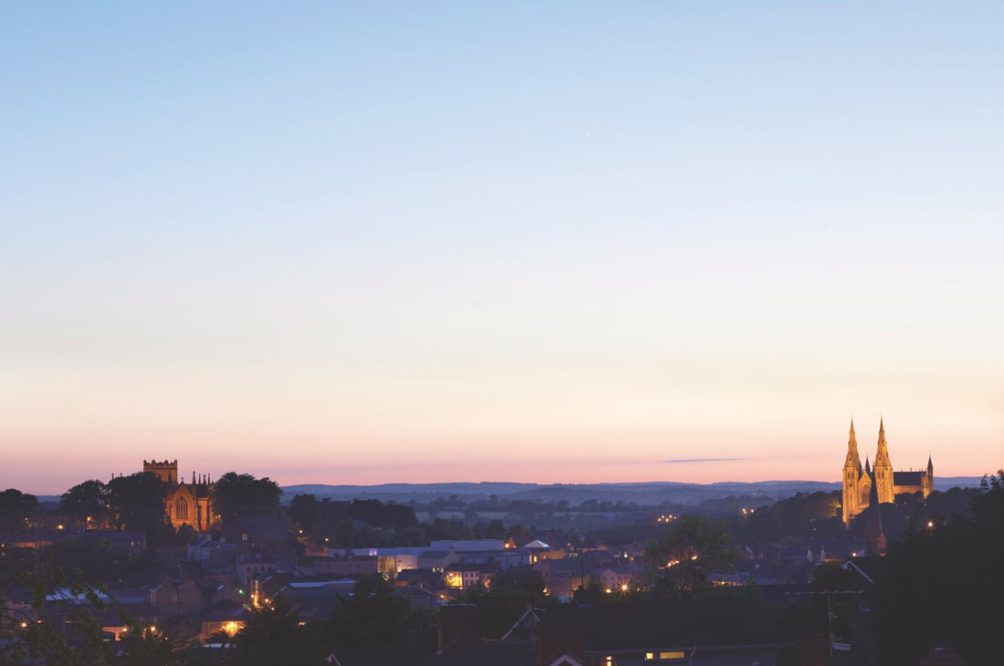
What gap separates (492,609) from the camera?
76625mm

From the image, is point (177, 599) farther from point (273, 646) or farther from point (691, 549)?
point (273, 646)

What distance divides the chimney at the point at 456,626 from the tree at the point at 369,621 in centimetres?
1138

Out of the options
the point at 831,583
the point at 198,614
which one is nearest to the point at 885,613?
the point at 831,583

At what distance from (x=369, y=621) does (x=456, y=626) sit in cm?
1497

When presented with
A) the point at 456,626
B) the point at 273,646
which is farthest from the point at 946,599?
the point at 273,646

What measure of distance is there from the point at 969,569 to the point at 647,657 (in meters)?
11.7

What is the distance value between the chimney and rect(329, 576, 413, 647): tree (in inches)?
448

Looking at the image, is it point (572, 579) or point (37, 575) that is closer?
point (37, 575)

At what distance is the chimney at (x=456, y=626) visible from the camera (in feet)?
161

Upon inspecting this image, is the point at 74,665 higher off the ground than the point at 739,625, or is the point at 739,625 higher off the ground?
the point at 74,665

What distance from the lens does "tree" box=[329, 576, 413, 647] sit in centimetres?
6250

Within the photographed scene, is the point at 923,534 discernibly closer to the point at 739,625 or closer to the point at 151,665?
the point at 739,625

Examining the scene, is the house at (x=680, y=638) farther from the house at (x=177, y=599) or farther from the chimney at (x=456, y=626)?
the house at (x=177, y=599)

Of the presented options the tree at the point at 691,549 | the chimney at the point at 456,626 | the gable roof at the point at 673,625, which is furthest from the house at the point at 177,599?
the gable roof at the point at 673,625
